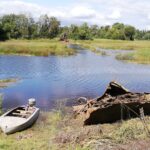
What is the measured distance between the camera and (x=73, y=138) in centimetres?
1811

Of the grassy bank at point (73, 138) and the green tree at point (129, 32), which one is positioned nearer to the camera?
the grassy bank at point (73, 138)

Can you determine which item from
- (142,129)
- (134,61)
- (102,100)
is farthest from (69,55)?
(142,129)

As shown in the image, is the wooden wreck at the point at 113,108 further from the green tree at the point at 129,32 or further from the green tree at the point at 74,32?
the green tree at the point at 129,32

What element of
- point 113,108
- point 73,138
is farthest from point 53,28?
point 73,138

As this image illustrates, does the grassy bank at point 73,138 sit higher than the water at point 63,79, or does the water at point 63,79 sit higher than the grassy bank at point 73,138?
the grassy bank at point 73,138

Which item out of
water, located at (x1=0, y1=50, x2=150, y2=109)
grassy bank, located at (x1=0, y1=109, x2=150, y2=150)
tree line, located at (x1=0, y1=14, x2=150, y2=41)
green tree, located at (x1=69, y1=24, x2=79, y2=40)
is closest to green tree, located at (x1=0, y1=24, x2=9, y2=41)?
tree line, located at (x1=0, y1=14, x2=150, y2=41)

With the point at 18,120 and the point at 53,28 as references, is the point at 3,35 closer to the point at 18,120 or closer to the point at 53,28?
the point at 53,28

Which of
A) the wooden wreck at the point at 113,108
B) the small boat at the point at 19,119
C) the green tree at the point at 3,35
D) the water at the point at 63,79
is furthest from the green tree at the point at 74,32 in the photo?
the small boat at the point at 19,119

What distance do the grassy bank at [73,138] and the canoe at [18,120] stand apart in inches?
13.2

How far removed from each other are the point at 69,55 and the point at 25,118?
56.6 m

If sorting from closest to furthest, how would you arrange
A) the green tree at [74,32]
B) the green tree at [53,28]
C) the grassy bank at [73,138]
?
the grassy bank at [73,138], the green tree at [53,28], the green tree at [74,32]

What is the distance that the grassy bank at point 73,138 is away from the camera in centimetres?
1703

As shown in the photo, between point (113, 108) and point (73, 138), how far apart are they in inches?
253

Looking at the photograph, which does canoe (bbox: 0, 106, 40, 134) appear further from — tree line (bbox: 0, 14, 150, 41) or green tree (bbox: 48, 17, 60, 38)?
green tree (bbox: 48, 17, 60, 38)
